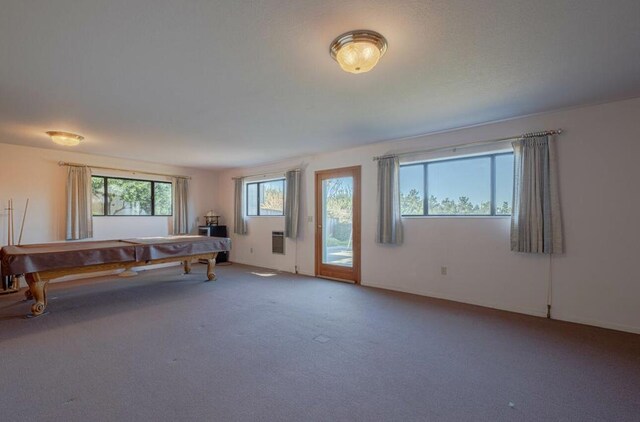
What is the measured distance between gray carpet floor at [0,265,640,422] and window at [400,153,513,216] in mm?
1302

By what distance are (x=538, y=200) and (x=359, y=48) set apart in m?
2.72

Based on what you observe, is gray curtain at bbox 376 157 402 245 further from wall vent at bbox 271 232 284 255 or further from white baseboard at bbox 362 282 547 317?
wall vent at bbox 271 232 284 255

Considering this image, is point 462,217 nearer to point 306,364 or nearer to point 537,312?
point 537,312

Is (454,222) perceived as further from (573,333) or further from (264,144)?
(264,144)

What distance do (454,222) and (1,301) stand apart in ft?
20.0

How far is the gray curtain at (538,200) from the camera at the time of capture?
3.25 meters

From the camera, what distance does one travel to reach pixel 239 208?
698 cm

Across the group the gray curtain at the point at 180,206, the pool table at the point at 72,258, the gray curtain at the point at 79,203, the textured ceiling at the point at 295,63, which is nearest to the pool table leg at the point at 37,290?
the pool table at the point at 72,258

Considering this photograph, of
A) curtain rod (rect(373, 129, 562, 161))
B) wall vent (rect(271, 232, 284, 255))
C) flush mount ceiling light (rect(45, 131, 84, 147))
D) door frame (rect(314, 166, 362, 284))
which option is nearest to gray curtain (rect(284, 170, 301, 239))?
wall vent (rect(271, 232, 284, 255))

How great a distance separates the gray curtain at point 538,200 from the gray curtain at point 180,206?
628cm

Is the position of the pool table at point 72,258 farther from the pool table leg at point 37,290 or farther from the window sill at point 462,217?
the window sill at point 462,217

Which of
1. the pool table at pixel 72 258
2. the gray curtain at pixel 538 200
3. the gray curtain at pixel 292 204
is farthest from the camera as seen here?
the gray curtain at pixel 292 204

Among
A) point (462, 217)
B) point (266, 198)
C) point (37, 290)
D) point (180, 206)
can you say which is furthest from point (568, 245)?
point (180, 206)

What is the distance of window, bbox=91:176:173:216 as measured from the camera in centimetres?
564
